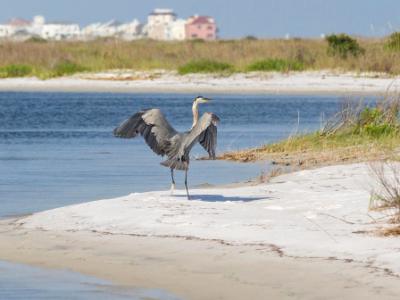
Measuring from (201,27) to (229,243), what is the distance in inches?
7368

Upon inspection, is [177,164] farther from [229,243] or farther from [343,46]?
[343,46]

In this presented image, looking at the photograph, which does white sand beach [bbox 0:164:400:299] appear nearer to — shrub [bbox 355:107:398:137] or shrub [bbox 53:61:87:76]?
shrub [bbox 355:107:398:137]

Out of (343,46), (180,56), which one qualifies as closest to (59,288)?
(343,46)

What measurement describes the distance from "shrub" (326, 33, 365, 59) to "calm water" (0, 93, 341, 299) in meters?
6.94

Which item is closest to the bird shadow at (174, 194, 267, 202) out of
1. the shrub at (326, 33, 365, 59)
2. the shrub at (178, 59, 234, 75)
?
the shrub at (178, 59, 234, 75)

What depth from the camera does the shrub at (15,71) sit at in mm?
48062

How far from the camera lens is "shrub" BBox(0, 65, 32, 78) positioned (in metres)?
48.1

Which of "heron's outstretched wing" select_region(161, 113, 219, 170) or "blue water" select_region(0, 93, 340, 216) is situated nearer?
"heron's outstretched wing" select_region(161, 113, 219, 170)

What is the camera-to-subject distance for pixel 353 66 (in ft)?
142

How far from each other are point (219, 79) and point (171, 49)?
1328 cm

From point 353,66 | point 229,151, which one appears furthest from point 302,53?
point 229,151

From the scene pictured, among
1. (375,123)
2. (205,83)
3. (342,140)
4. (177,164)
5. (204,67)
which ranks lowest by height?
(205,83)

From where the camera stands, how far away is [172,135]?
1199cm

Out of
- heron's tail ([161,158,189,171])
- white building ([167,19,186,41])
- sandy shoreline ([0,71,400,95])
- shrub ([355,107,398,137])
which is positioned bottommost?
white building ([167,19,186,41])
